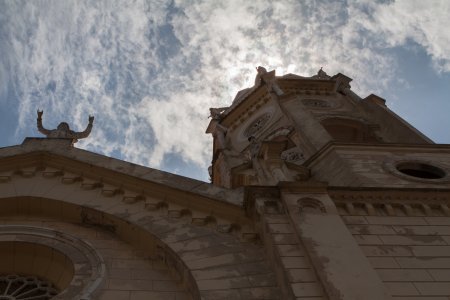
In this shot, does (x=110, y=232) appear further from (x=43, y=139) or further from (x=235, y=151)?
(x=235, y=151)

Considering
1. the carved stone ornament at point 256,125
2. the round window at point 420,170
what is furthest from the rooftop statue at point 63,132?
the carved stone ornament at point 256,125

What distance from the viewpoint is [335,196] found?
9.95m

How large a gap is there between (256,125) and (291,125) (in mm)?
4676

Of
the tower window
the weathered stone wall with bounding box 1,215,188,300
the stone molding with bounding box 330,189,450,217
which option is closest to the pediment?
the weathered stone wall with bounding box 1,215,188,300

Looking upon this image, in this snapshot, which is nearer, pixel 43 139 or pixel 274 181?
pixel 274 181

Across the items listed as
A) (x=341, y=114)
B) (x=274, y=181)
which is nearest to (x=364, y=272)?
(x=274, y=181)

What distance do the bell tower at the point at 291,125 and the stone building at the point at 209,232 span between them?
86.9 inches

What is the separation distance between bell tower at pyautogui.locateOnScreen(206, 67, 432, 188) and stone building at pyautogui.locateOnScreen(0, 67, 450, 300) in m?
2.21

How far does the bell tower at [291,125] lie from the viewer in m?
15.8

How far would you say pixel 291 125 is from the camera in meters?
21.3

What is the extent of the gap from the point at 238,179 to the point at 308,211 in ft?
31.5

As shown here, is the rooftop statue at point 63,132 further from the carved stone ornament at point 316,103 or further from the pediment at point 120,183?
the carved stone ornament at point 316,103

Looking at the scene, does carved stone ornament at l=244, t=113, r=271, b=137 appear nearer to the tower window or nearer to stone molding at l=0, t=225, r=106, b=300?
the tower window

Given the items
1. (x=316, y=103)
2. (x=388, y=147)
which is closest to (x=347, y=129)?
(x=316, y=103)
